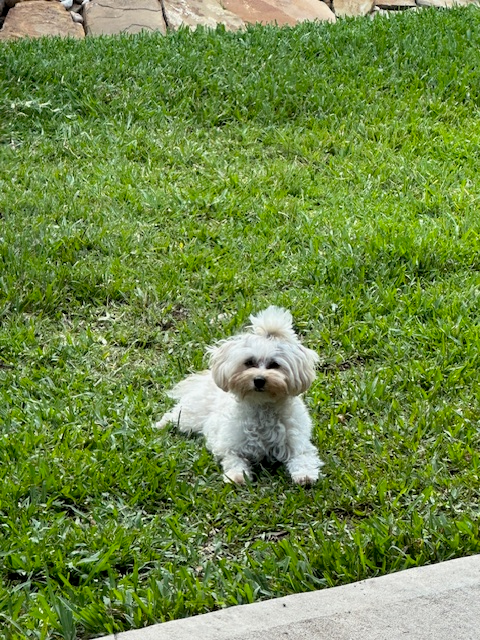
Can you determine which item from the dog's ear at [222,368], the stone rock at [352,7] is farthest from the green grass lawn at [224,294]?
the stone rock at [352,7]

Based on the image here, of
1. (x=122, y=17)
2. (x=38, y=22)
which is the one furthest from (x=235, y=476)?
(x=38, y=22)

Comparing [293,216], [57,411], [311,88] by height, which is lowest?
[57,411]

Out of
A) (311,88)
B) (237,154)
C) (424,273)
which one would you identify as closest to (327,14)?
(311,88)

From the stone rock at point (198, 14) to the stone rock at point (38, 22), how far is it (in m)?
0.98

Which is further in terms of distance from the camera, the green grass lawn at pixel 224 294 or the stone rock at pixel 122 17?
the stone rock at pixel 122 17

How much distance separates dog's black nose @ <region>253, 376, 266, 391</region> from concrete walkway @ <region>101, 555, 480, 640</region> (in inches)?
42.7

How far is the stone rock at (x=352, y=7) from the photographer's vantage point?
37.1 feet

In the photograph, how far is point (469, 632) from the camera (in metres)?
3.25

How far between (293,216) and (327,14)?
16.0 ft

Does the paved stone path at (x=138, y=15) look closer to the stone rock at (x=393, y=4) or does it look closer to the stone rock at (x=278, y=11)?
the stone rock at (x=278, y=11)

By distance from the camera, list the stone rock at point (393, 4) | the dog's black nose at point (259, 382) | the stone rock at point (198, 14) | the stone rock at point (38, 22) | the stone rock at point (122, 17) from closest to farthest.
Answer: the dog's black nose at point (259, 382) → the stone rock at point (38, 22) → the stone rock at point (122, 17) → the stone rock at point (198, 14) → the stone rock at point (393, 4)

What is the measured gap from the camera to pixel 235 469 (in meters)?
4.46

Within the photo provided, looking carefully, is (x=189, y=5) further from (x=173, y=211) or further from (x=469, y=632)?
(x=469, y=632)

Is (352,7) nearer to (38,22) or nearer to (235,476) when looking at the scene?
(38,22)
